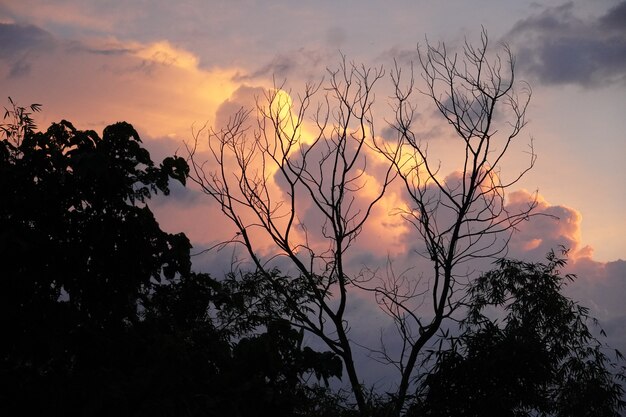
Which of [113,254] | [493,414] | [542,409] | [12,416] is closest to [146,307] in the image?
[113,254]

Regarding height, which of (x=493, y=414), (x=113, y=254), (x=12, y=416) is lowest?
(x=12, y=416)

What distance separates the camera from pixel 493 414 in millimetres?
13422

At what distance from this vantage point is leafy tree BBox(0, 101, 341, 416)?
708 cm

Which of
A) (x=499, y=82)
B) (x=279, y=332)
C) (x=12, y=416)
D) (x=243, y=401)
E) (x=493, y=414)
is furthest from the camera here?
(x=499, y=82)

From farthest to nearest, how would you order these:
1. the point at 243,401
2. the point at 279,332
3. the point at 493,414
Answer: the point at 493,414
the point at 279,332
the point at 243,401

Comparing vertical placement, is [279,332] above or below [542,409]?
below

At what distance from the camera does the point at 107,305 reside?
7812 millimetres

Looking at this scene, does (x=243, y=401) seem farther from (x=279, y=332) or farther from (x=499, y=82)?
(x=499, y=82)

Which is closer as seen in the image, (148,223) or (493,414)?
(148,223)

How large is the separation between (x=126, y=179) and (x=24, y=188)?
1.10m

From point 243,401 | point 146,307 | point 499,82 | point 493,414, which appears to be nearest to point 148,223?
point 146,307

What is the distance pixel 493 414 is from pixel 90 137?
9399 millimetres

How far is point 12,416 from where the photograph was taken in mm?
6895

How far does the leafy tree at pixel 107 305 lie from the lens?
23.2 feet
